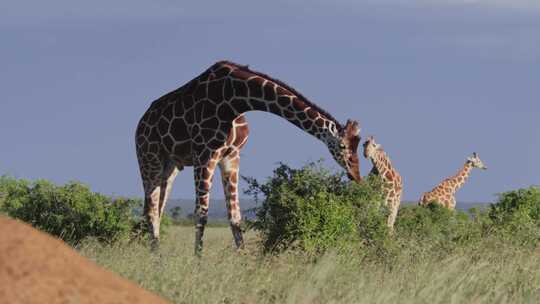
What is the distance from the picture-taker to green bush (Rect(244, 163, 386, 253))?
548 inches

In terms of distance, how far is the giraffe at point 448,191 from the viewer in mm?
25406

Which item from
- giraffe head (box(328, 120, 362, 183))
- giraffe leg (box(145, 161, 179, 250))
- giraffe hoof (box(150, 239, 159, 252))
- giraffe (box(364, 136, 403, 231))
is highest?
giraffe (box(364, 136, 403, 231))

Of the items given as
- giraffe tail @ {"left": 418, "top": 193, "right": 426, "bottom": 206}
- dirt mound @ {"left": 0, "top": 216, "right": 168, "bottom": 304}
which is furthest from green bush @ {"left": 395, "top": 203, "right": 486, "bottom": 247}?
dirt mound @ {"left": 0, "top": 216, "right": 168, "bottom": 304}

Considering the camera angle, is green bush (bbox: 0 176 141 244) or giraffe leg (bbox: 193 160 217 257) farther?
green bush (bbox: 0 176 141 244)

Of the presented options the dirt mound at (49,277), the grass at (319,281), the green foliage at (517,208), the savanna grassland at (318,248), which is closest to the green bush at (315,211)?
the savanna grassland at (318,248)

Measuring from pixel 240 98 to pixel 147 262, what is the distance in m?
5.40

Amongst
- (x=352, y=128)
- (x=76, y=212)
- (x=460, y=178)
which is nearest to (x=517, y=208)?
(x=460, y=178)

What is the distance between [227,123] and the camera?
15406 millimetres

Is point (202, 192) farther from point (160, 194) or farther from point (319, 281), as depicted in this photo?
point (319, 281)

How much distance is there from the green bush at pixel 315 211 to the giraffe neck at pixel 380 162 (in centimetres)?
650

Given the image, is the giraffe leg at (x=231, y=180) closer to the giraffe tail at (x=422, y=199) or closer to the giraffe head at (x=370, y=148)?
the giraffe head at (x=370, y=148)

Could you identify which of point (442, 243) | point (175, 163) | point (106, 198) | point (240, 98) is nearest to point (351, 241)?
point (442, 243)

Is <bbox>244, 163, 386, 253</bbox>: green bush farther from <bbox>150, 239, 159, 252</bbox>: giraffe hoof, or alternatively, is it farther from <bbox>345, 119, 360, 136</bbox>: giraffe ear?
<bbox>150, 239, 159, 252</bbox>: giraffe hoof

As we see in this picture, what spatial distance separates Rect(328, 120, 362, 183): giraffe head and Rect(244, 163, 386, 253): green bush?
0.73 feet
